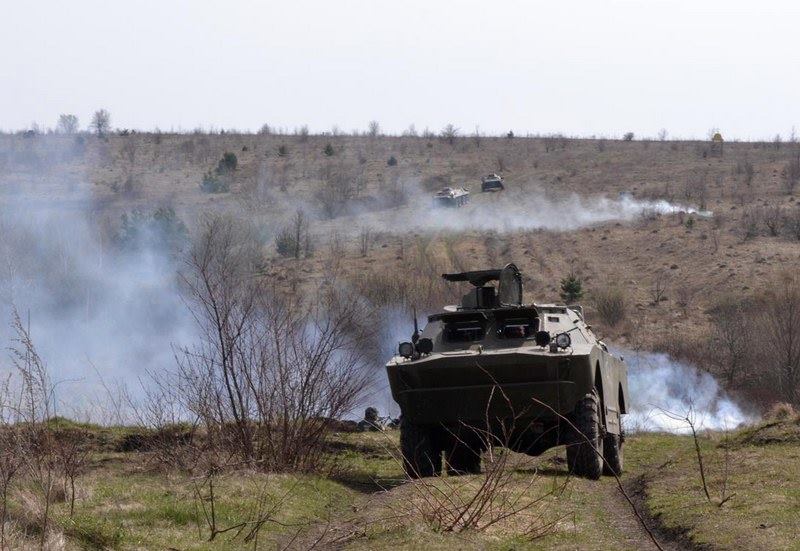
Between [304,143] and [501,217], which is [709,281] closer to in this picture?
[501,217]

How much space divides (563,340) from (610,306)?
1256 inches

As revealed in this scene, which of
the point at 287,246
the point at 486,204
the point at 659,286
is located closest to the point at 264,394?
the point at 287,246

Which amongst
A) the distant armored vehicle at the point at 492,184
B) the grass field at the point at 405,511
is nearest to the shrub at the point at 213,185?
the distant armored vehicle at the point at 492,184

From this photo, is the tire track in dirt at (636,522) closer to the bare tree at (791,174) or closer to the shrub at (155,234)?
the shrub at (155,234)

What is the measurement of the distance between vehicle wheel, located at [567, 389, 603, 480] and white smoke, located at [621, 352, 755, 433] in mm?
18492

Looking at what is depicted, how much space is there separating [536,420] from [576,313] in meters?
2.60

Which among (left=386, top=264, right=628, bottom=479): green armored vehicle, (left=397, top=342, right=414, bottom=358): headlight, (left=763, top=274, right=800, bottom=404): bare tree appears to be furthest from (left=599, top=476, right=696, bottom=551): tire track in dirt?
(left=763, top=274, right=800, bottom=404): bare tree

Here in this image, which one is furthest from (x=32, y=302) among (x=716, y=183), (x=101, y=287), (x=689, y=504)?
(x=716, y=183)

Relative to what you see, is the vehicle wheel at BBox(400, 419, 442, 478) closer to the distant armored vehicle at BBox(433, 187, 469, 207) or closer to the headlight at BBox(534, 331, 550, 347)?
the headlight at BBox(534, 331, 550, 347)

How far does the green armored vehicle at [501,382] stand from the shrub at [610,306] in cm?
2925

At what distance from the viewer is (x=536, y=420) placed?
15.6 m

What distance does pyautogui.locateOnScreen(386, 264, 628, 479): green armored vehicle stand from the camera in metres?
14.8

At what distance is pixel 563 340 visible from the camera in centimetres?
1481

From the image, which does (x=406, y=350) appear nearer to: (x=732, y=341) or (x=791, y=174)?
(x=732, y=341)
